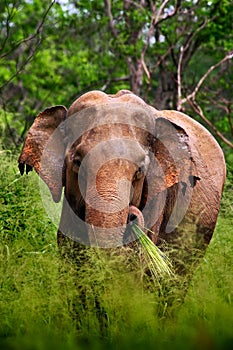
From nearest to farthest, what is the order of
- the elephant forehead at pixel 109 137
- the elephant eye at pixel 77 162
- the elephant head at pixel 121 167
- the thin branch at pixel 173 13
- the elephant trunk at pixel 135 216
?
1. the elephant head at pixel 121 167
2. the elephant trunk at pixel 135 216
3. the elephant forehead at pixel 109 137
4. the elephant eye at pixel 77 162
5. the thin branch at pixel 173 13

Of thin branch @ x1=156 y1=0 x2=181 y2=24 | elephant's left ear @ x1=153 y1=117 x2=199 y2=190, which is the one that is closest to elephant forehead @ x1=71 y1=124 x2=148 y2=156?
elephant's left ear @ x1=153 y1=117 x2=199 y2=190

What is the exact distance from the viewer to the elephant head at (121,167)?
5.34 meters

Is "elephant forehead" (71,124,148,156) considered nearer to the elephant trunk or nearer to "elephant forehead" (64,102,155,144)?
"elephant forehead" (64,102,155,144)

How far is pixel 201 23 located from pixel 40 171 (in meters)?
10.5

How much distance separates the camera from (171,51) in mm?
14914

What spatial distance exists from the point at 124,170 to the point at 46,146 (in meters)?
1.07

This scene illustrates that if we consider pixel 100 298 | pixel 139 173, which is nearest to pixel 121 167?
pixel 139 173

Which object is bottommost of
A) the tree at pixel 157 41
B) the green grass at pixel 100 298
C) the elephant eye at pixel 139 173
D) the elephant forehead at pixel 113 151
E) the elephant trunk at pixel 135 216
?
the green grass at pixel 100 298

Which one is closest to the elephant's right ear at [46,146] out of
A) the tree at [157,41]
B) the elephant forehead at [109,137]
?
the elephant forehead at [109,137]

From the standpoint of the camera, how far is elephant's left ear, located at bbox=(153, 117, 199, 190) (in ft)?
20.3

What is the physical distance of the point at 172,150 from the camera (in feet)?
20.4

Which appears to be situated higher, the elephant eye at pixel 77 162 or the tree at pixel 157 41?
the tree at pixel 157 41

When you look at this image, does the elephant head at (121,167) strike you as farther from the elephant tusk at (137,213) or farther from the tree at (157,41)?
the tree at (157,41)

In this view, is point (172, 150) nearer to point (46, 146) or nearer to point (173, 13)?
point (46, 146)
